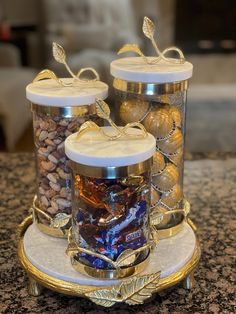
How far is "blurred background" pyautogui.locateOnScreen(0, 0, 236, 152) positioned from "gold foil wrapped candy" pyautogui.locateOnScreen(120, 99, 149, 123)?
2334mm

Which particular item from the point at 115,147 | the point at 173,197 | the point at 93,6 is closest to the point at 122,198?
the point at 115,147

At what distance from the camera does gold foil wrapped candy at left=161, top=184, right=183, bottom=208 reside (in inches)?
26.2

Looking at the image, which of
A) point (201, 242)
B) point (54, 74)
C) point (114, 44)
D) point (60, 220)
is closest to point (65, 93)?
point (54, 74)

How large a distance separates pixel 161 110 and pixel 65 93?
13 cm

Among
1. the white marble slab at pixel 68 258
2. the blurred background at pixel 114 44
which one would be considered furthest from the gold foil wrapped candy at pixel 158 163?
the blurred background at pixel 114 44

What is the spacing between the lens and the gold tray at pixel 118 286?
0.54 meters

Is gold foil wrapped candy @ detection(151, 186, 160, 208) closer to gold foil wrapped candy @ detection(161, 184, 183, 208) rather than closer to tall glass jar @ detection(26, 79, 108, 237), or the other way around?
gold foil wrapped candy @ detection(161, 184, 183, 208)

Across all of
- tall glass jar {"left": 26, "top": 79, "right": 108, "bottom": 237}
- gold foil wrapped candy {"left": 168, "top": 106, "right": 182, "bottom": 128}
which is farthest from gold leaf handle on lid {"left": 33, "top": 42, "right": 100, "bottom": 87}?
gold foil wrapped candy {"left": 168, "top": 106, "right": 182, "bottom": 128}

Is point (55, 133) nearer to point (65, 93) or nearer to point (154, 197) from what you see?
point (65, 93)

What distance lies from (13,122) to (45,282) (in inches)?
97.3

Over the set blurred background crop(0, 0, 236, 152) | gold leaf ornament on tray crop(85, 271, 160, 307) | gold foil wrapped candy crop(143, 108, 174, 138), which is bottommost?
blurred background crop(0, 0, 236, 152)

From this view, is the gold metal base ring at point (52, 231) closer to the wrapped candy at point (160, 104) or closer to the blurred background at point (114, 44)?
the wrapped candy at point (160, 104)

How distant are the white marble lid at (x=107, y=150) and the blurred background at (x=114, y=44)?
7.88 feet

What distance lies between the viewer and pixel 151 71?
0.61m
